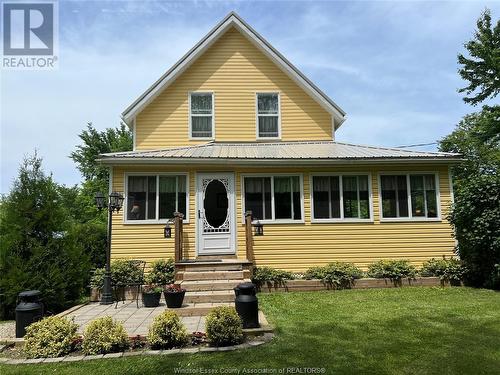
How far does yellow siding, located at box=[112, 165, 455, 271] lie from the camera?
10578 mm

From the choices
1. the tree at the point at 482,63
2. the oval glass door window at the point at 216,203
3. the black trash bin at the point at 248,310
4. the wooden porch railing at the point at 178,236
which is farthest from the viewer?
the tree at the point at 482,63

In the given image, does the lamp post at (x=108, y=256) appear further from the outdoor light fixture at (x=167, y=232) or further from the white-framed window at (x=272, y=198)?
the white-framed window at (x=272, y=198)

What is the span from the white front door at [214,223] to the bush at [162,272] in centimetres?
107

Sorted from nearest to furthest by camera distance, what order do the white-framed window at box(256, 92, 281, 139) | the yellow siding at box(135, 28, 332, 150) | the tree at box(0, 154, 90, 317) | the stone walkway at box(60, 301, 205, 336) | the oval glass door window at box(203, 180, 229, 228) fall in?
the stone walkway at box(60, 301, 205, 336), the tree at box(0, 154, 90, 317), the oval glass door window at box(203, 180, 229, 228), the yellow siding at box(135, 28, 332, 150), the white-framed window at box(256, 92, 281, 139)

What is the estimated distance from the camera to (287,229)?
10711mm

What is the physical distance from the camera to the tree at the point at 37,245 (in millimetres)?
7453

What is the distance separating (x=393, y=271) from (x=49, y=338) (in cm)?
818

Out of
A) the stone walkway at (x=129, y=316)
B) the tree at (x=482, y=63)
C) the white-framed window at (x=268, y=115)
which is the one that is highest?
the tree at (x=482, y=63)

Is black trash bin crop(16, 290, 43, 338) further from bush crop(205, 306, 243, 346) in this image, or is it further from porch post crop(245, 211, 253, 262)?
porch post crop(245, 211, 253, 262)

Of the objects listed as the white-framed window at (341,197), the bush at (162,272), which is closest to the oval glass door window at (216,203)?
the bush at (162,272)

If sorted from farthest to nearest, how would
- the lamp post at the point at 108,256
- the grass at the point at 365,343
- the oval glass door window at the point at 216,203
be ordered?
1. the oval glass door window at the point at 216,203
2. the lamp post at the point at 108,256
3. the grass at the point at 365,343

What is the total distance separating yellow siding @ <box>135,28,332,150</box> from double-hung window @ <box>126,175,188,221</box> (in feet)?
7.09

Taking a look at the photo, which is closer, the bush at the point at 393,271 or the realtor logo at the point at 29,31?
the realtor logo at the point at 29,31

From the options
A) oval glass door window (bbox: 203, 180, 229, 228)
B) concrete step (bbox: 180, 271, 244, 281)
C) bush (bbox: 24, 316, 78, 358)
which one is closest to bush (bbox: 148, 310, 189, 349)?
bush (bbox: 24, 316, 78, 358)
